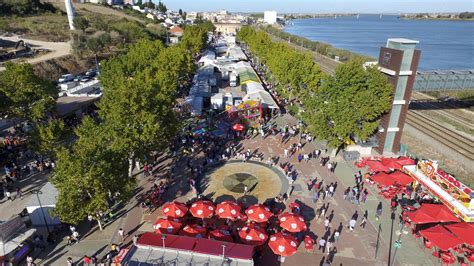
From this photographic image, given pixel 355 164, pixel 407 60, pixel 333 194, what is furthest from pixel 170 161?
pixel 407 60

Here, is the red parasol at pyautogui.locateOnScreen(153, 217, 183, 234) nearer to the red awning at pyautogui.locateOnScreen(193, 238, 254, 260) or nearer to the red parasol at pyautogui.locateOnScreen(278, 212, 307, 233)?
the red awning at pyautogui.locateOnScreen(193, 238, 254, 260)

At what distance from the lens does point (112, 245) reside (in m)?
22.4

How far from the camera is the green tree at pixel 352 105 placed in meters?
34.1

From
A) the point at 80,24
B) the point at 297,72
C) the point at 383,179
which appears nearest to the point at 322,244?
the point at 383,179

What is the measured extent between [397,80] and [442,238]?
18.7 m

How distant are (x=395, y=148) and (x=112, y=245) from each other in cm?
3255

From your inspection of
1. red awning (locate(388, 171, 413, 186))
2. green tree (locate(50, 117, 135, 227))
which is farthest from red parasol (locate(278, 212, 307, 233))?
red awning (locate(388, 171, 413, 186))

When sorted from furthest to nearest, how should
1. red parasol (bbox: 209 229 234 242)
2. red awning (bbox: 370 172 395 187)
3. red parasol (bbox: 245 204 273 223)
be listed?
red awning (bbox: 370 172 395 187) < red parasol (bbox: 245 204 273 223) < red parasol (bbox: 209 229 234 242)

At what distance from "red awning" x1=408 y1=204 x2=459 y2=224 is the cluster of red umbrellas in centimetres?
876

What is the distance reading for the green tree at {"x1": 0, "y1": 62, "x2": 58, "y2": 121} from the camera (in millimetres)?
36156

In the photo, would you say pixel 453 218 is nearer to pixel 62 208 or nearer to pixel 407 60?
pixel 407 60

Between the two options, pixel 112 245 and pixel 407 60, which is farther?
pixel 407 60

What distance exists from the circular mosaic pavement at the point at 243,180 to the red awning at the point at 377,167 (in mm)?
8721

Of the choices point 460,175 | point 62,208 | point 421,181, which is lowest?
point 460,175
